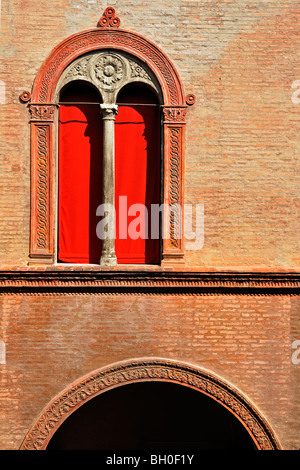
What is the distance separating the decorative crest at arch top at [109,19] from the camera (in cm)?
1086

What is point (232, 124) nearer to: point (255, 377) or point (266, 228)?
point (266, 228)

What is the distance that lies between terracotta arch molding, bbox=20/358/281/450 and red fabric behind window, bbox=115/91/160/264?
161cm

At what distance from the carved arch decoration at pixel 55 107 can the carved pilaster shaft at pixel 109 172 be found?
0.74 m

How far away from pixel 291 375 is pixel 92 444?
12.9 feet

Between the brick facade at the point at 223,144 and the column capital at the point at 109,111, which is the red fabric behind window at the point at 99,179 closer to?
the column capital at the point at 109,111

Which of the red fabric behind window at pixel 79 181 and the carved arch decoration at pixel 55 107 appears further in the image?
the red fabric behind window at pixel 79 181

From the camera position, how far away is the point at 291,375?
1059cm

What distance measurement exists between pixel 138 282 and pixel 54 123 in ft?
8.65

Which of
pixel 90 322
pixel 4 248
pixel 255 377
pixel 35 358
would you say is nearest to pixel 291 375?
pixel 255 377

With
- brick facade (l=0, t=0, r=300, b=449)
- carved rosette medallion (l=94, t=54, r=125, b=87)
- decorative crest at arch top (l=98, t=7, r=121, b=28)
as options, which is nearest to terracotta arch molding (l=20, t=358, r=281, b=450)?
brick facade (l=0, t=0, r=300, b=449)

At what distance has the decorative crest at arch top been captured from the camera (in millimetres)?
10859

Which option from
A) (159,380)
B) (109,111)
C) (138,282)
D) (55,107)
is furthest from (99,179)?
(159,380)

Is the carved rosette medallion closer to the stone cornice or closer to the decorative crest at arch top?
the decorative crest at arch top

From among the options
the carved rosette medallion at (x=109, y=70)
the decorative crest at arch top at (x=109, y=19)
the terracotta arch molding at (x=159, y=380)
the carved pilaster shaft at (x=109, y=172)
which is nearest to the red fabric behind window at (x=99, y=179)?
the carved pilaster shaft at (x=109, y=172)
